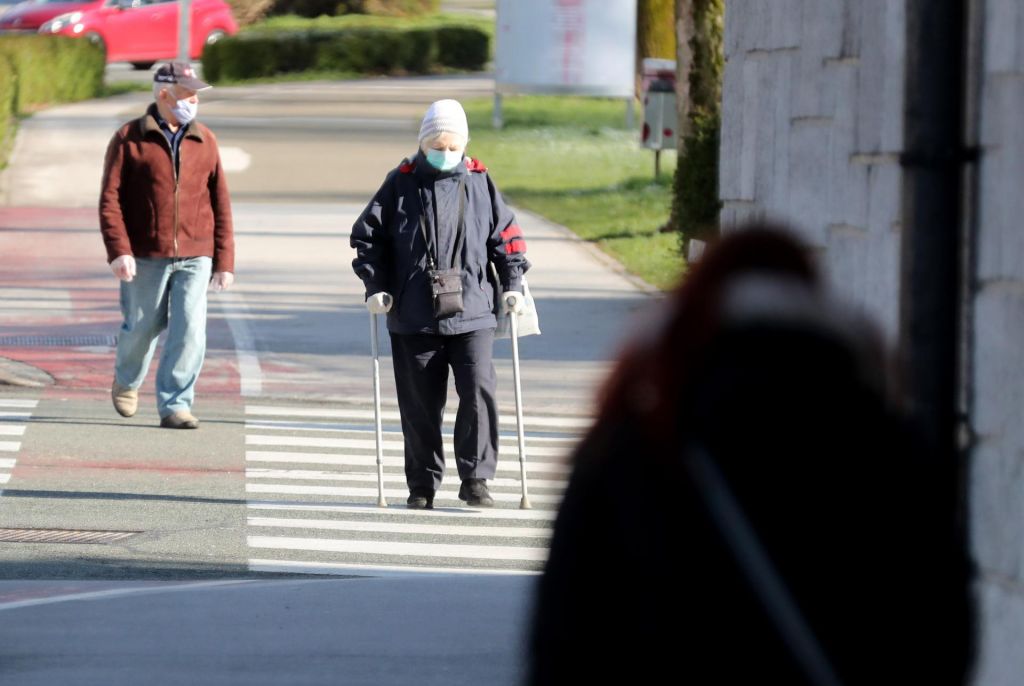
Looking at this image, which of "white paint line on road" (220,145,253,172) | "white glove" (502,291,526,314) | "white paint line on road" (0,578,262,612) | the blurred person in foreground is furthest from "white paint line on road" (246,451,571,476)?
"white paint line on road" (220,145,253,172)

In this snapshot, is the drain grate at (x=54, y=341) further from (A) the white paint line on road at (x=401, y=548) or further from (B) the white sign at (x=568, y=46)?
(B) the white sign at (x=568, y=46)

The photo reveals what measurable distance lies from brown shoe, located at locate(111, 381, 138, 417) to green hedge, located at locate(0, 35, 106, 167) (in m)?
17.3

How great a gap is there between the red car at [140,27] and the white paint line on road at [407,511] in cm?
3557

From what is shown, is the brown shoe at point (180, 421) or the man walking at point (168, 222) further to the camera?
the brown shoe at point (180, 421)

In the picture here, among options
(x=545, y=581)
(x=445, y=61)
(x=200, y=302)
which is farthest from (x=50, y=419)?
(x=445, y=61)

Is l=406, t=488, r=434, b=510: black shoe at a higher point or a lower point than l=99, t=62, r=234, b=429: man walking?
lower

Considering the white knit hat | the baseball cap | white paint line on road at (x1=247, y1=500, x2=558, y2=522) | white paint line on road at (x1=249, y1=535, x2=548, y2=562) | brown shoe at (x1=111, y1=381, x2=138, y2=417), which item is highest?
the baseball cap

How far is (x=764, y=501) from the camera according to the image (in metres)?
2.09

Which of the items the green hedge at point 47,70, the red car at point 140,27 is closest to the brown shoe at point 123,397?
the green hedge at point 47,70

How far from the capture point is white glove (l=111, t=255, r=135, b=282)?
400 inches

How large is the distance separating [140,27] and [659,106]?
24.7 m

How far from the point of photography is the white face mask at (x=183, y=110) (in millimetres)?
10422

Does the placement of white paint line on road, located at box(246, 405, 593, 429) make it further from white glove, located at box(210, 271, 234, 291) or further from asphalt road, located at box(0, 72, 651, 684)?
white glove, located at box(210, 271, 234, 291)

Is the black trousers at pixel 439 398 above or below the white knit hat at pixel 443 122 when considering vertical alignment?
below
